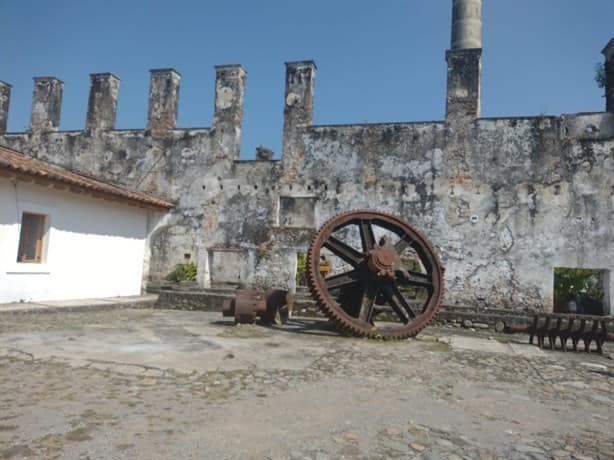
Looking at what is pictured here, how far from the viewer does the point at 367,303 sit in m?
7.92

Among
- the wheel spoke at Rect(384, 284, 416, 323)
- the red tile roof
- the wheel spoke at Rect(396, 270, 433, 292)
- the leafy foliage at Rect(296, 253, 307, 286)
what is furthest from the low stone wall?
the wheel spoke at Rect(396, 270, 433, 292)

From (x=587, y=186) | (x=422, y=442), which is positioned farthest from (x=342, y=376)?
(x=587, y=186)

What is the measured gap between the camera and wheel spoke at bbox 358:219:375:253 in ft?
27.3

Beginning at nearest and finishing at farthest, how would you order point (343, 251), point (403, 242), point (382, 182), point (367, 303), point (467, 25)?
point (367, 303) < point (343, 251) < point (403, 242) < point (382, 182) < point (467, 25)

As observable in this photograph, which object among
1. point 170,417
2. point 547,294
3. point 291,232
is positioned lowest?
point 170,417

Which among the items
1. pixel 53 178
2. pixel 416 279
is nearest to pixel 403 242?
pixel 416 279

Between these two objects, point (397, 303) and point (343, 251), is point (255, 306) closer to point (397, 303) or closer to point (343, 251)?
point (343, 251)

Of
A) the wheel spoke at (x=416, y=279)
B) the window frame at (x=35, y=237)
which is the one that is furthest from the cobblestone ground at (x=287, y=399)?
the window frame at (x=35, y=237)

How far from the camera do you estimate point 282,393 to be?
167 inches

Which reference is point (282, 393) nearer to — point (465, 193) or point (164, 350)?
point (164, 350)

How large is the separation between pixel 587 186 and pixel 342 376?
10.2m

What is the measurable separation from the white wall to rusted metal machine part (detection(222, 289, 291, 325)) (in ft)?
14.1

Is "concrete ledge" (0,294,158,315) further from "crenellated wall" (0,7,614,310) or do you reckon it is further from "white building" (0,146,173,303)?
"crenellated wall" (0,7,614,310)

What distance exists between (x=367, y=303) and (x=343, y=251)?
101cm
